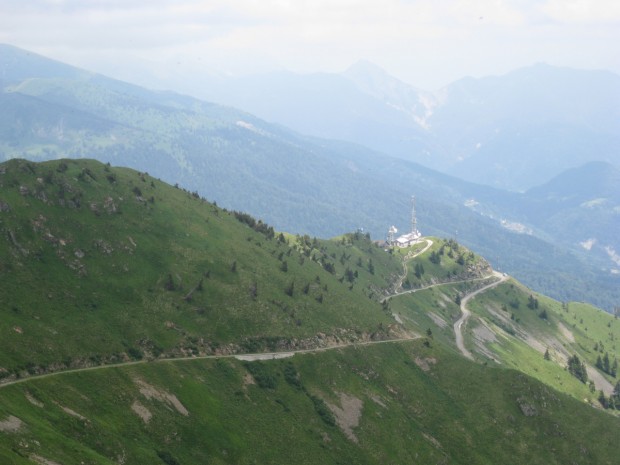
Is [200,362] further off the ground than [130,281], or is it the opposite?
[130,281]

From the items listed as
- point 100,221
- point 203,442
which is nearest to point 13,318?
point 203,442

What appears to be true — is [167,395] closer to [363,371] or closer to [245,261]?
[363,371]

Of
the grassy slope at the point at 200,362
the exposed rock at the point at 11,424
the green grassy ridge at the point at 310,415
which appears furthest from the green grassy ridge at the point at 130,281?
the exposed rock at the point at 11,424

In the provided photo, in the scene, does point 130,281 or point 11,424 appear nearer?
point 11,424

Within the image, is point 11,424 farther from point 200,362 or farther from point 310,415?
point 310,415

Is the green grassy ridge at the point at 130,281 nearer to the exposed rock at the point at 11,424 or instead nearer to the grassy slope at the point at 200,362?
the grassy slope at the point at 200,362

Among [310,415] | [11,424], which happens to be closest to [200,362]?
[310,415]

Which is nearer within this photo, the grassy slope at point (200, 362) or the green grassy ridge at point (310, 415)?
the green grassy ridge at point (310, 415)
